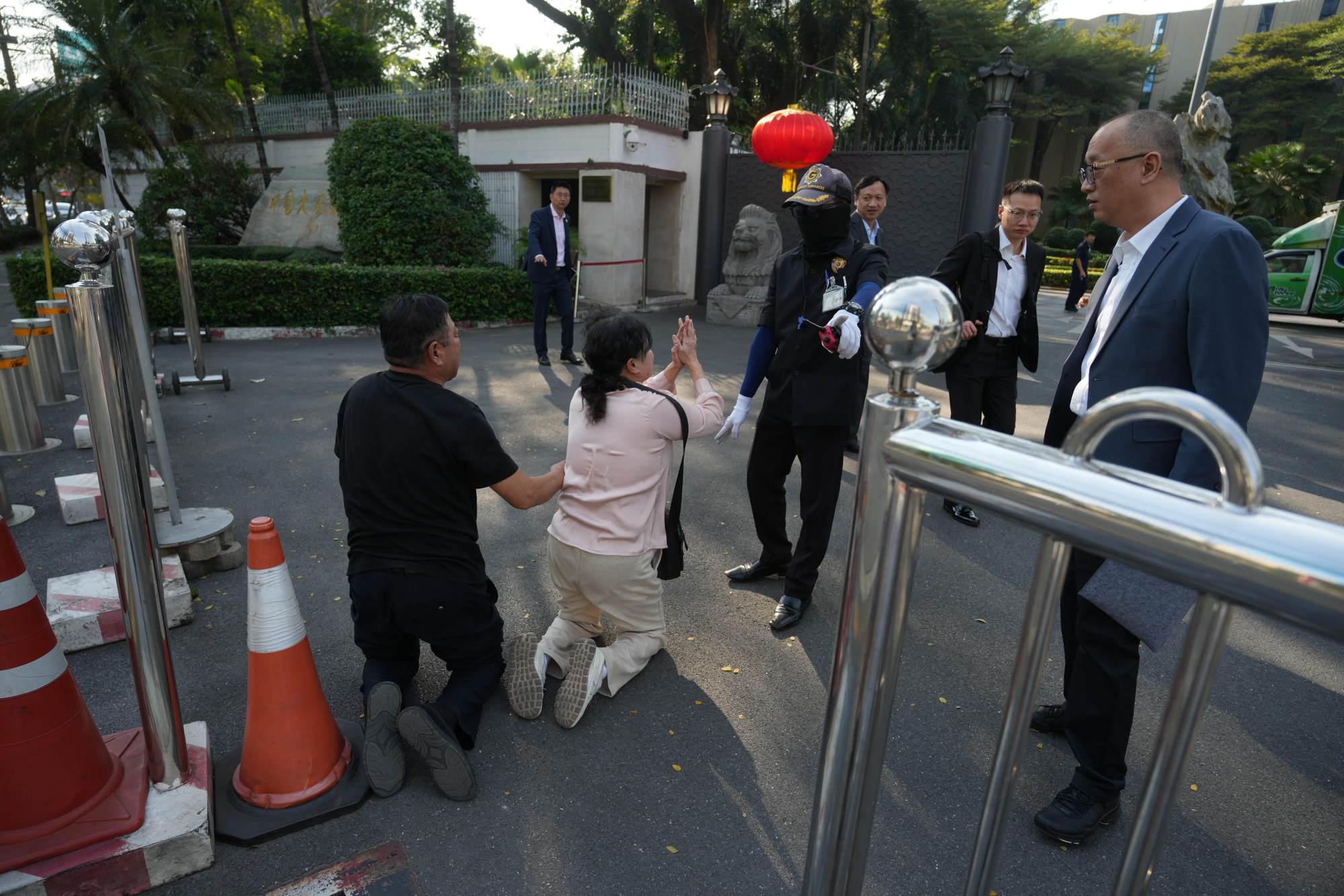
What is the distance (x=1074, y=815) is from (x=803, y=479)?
1658 millimetres

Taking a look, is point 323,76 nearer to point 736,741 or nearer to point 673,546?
point 673,546

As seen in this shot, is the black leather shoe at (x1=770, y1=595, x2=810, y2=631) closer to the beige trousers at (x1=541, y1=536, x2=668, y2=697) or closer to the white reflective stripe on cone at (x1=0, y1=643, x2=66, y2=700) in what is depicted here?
the beige trousers at (x1=541, y1=536, x2=668, y2=697)

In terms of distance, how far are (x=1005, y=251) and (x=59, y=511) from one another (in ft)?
18.4

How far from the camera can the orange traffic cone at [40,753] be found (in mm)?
1957

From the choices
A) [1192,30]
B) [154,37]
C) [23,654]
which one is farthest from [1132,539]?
[1192,30]

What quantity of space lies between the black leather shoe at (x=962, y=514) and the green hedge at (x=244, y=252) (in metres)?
12.3

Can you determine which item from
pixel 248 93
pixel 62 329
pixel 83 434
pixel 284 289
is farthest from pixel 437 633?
pixel 248 93

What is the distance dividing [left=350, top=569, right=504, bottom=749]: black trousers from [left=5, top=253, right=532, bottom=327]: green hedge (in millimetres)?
8495

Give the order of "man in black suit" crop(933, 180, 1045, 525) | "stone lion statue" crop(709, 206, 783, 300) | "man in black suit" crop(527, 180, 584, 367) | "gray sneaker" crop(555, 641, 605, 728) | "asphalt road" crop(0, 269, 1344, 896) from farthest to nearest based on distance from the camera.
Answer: "stone lion statue" crop(709, 206, 783, 300) < "man in black suit" crop(527, 180, 584, 367) < "man in black suit" crop(933, 180, 1045, 525) < "gray sneaker" crop(555, 641, 605, 728) < "asphalt road" crop(0, 269, 1344, 896)

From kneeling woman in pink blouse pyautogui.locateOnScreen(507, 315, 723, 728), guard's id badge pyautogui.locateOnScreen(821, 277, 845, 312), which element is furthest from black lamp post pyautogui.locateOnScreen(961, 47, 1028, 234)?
kneeling woman in pink blouse pyautogui.locateOnScreen(507, 315, 723, 728)

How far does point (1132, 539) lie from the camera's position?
0.73 meters

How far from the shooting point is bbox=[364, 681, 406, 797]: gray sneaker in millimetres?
2348

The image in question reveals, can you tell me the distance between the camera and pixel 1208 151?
17.1 m

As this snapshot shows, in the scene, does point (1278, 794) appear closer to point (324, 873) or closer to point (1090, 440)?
point (1090, 440)
